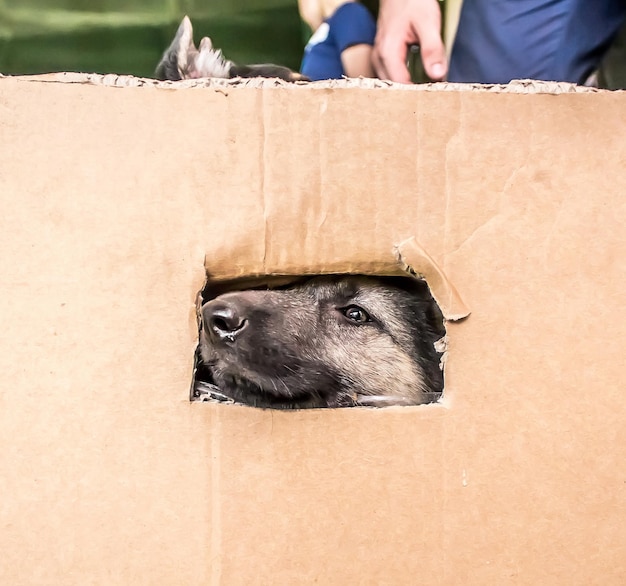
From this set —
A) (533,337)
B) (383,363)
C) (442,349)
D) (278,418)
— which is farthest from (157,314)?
(383,363)

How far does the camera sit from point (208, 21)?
2570 millimetres

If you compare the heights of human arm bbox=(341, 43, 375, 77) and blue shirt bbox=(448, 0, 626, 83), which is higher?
human arm bbox=(341, 43, 375, 77)

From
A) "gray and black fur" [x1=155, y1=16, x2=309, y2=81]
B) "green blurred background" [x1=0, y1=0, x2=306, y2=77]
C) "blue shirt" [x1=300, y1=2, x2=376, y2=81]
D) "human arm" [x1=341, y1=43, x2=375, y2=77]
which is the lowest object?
"gray and black fur" [x1=155, y1=16, x2=309, y2=81]

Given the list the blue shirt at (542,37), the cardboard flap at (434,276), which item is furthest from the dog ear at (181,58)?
the cardboard flap at (434,276)

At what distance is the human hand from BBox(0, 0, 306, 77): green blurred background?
1.07m

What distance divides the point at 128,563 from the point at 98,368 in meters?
0.29

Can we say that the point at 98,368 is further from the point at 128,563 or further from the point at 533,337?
the point at 533,337

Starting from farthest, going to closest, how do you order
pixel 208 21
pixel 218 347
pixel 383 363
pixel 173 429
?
pixel 208 21 < pixel 383 363 < pixel 218 347 < pixel 173 429

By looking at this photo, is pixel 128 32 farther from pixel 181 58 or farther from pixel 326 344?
pixel 326 344

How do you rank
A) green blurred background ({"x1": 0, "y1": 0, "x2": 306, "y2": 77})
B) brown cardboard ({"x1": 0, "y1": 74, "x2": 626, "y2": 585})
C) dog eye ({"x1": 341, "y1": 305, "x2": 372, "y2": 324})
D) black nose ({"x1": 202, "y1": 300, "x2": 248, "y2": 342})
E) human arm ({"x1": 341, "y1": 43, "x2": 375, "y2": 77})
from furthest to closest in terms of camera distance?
→ 1. green blurred background ({"x1": 0, "y1": 0, "x2": 306, "y2": 77})
2. human arm ({"x1": 341, "y1": 43, "x2": 375, "y2": 77})
3. dog eye ({"x1": 341, "y1": 305, "x2": 372, "y2": 324})
4. black nose ({"x1": 202, "y1": 300, "x2": 248, "y2": 342})
5. brown cardboard ({"x1": 0, "y1": 74, "x2": 626, "y2": 585})

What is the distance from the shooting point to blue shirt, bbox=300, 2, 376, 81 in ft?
6.36

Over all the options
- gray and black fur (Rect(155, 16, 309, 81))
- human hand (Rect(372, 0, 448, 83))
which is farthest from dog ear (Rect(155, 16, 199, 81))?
human hand (Rect(372, 0, 448, 83))

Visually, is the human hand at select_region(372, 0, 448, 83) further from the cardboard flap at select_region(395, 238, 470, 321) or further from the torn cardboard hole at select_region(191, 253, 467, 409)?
the cardboard flap at select_region(395, 238, 470, 321)

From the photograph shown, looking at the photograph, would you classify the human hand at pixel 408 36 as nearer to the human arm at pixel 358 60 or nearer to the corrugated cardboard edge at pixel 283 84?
the human arm at pixel 358 60
